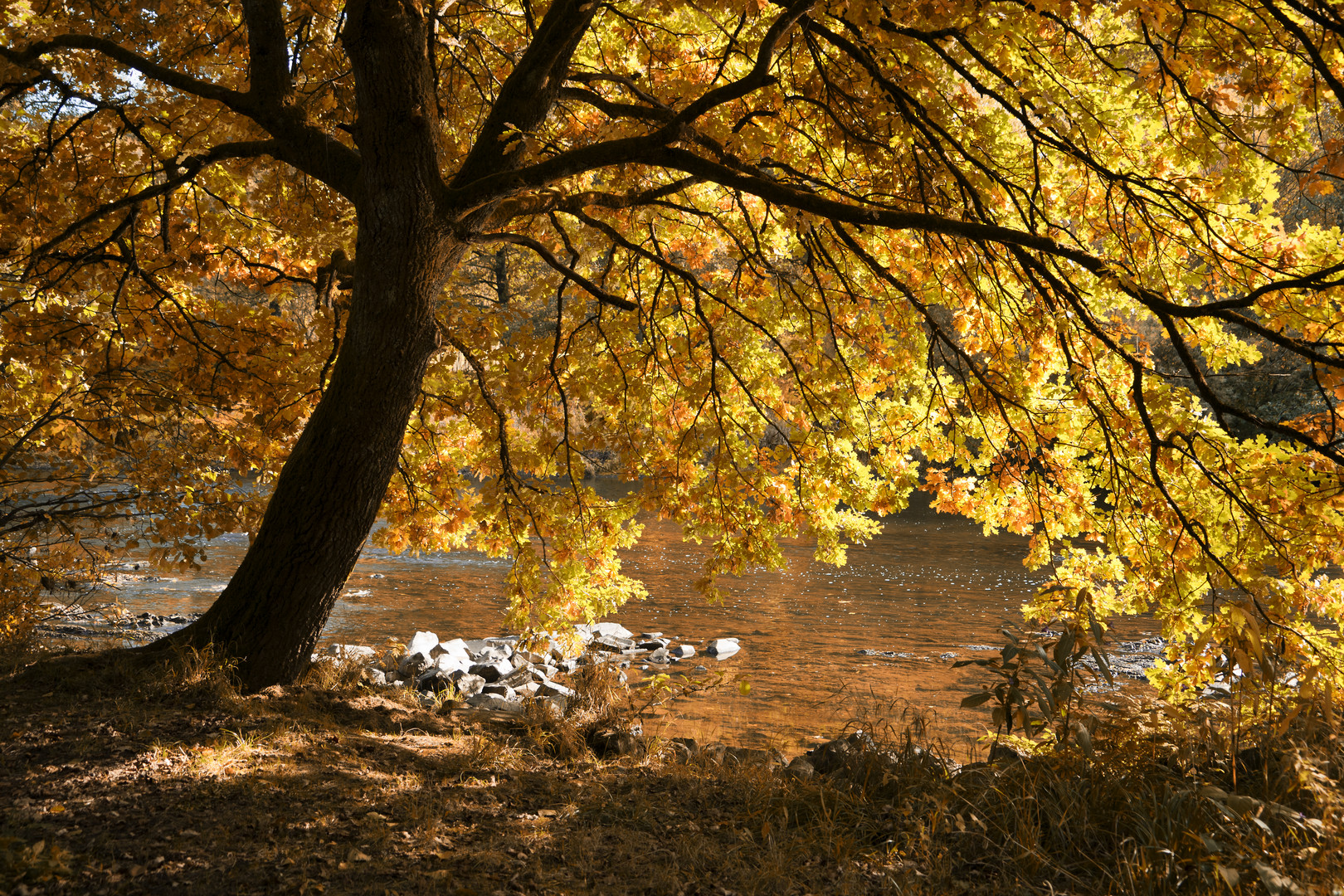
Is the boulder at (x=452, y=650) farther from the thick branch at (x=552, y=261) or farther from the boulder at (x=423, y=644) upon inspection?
the thick branch at (x=552, y=261)

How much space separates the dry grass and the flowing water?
198 centimetres

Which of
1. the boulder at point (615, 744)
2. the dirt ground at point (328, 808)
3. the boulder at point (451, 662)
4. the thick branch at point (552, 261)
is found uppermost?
the thick branch at point (552, 261)

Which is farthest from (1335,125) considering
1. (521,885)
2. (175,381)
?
(175,381)

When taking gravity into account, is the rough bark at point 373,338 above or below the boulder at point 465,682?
above

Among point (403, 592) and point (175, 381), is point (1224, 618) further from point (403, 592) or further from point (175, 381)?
point (403, 592)

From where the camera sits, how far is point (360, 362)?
14.2ft

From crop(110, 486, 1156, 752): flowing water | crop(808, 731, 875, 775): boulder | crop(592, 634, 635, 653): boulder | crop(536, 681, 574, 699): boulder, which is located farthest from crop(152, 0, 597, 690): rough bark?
crop(592, 634, 635, 653): boulder

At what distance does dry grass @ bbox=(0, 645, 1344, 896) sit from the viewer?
2531 mm

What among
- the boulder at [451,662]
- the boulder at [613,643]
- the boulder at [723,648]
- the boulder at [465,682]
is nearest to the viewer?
the boulder at [465,682]

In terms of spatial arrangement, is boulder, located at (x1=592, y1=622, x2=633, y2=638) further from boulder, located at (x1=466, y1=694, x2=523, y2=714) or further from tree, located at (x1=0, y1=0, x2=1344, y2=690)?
tree, located at (x1=0, y1=0, x2=1344, y2=690)

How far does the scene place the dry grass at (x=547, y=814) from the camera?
253cm

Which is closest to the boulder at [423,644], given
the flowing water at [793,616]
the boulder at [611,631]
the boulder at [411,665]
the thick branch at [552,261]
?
the boulder at [411,665]

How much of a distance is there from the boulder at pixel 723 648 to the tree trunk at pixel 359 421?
6.23 m

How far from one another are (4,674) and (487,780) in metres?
2.78
